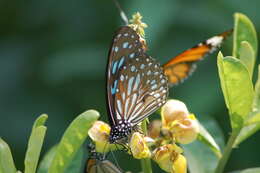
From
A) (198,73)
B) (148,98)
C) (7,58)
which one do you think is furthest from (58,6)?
(148,98)

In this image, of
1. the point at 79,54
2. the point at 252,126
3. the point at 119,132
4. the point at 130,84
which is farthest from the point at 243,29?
the point at 79,54

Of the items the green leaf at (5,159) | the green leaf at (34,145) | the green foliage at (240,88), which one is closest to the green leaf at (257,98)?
the green foliage at (240,88)

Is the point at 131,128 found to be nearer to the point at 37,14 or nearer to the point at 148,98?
the point at 148,98

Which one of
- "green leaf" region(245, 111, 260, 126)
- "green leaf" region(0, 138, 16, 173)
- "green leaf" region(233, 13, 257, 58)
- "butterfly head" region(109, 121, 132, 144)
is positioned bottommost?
"green leaf" region(245, 111, 260, 126)

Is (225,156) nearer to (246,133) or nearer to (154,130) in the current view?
(246,133)

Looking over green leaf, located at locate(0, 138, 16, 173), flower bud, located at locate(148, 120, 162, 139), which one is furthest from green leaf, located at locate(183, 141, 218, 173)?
green leaf, located at locate(0, 138, 16, 173)

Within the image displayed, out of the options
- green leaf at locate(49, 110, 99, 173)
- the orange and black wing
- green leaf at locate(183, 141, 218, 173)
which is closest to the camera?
green leaf at locate(49, 110, 99, 173)

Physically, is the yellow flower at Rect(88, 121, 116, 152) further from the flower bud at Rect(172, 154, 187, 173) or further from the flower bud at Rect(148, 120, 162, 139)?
the flower bud at Rect(172, 154, 187, 173)
